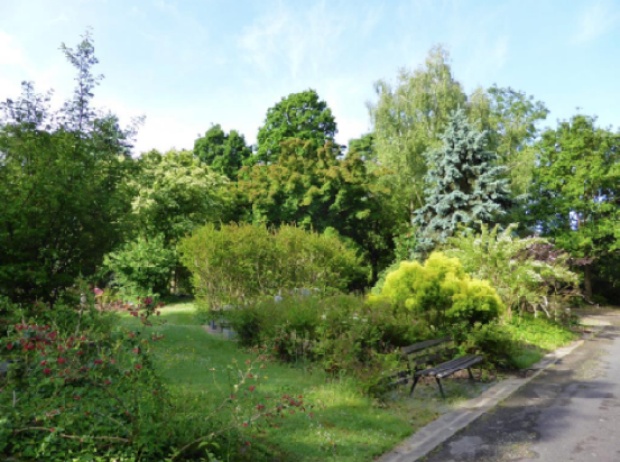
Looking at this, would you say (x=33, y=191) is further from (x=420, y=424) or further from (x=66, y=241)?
(x=420, y=424)

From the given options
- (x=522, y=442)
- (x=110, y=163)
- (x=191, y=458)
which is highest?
(x=110, y=163)

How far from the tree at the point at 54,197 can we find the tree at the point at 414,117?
765 inches

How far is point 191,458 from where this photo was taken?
4168 mm

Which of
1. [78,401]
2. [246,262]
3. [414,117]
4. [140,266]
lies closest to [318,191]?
[414,117]

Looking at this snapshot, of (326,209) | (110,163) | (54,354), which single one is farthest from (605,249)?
(54,354)

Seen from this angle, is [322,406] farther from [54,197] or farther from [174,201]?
[174,201]

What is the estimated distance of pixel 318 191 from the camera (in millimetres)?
25781

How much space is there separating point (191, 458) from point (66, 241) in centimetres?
638

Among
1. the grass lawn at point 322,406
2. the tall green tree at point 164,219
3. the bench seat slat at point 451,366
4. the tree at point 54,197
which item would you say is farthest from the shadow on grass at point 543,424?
the tall green tree at point 164,219

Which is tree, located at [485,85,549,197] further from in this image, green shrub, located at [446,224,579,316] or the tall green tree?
the tall green tree

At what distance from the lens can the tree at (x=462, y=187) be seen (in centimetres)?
2056

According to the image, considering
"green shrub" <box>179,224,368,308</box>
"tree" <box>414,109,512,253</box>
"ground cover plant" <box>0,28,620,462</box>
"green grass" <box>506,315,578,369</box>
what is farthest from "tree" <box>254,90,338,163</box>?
"green grass" <box>506,315,578,369</box>

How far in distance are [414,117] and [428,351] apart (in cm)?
2162

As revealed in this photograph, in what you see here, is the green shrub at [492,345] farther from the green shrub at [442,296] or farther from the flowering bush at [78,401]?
the flowering bush at [78,401]
